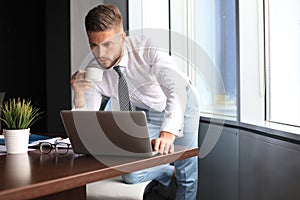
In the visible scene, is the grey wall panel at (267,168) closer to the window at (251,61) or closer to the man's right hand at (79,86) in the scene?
the window at (251,61)

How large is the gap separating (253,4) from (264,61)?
295 millimetres

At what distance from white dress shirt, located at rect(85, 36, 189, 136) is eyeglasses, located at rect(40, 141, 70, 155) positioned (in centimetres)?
33

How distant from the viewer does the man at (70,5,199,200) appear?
1590 mm

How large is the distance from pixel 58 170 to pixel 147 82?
2.86 feet

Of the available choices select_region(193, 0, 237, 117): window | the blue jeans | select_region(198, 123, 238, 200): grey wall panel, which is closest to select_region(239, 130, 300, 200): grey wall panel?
select_region(198, 123, 238, 200): grey wall panel

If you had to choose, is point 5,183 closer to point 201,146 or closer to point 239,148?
point 239,148

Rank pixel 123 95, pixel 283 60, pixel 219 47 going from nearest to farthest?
1. pixel 123 95
2. pixel 283 60
3. pixel 219 47

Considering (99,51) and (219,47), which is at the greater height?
(219,47)

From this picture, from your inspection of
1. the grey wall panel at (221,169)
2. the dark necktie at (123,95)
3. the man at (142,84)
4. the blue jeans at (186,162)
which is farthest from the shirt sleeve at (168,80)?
the grey wall panel at (221,169)

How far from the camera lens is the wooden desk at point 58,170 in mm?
906

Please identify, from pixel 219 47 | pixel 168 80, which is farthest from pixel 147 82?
pixel 219 47

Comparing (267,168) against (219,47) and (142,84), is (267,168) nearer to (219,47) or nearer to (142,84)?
(142,84)

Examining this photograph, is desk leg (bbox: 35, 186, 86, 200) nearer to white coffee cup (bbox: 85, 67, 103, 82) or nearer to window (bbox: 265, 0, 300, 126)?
white coffee cup (bbox: 85, 67, 103, 82)

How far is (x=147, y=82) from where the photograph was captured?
6.18 feet
